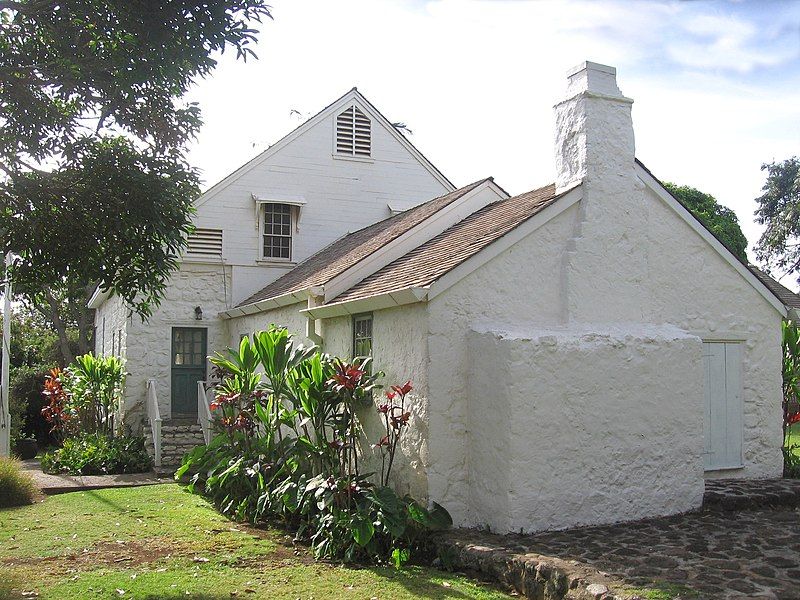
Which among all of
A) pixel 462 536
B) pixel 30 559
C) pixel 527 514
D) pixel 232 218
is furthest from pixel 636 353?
pixel 232 218

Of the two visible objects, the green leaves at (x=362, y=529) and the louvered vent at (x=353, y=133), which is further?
the louvered vent at (x=353, y=133)

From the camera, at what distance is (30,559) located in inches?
338

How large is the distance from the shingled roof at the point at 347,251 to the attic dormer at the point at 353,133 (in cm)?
211

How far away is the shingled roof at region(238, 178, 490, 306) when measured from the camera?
42.3 feet

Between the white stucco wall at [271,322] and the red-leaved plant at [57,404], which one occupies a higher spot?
the white stucco wall at [271,322]

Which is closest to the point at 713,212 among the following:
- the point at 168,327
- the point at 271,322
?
the point at 271,322

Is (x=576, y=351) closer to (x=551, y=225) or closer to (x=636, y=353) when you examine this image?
(x=636, y=353)

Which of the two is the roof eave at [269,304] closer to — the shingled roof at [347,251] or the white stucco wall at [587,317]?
the shingled roof at [347,251]

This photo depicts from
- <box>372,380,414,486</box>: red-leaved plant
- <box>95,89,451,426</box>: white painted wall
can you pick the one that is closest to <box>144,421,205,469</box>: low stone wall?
<box>95,89,451,426</box>: white painted wall

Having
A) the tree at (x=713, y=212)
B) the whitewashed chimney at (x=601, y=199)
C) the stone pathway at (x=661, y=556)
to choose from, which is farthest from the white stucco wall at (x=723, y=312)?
the tree at (x=713, y=212)

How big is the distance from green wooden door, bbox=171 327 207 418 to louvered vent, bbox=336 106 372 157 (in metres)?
5.66

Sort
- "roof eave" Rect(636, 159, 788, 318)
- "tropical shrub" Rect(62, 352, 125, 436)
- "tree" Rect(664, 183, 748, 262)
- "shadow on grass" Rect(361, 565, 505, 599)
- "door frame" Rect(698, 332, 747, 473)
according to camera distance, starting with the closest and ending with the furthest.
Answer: "shadow on grass" Rect(361, 565, 505, 599), "roof eave" Rect(636, 159, 788, 318), "door frame" Rect(698, 332, 747, 473), "tropical shrub" Rect(62, 352, 125, 436), "tree" Rect(664, 183, 748, 262)

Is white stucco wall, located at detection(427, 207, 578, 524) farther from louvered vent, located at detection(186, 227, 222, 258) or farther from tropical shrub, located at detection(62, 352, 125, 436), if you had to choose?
tropical shrub, located at detection(62, 352, 125, 436)

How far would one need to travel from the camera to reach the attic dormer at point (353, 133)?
19.4m
